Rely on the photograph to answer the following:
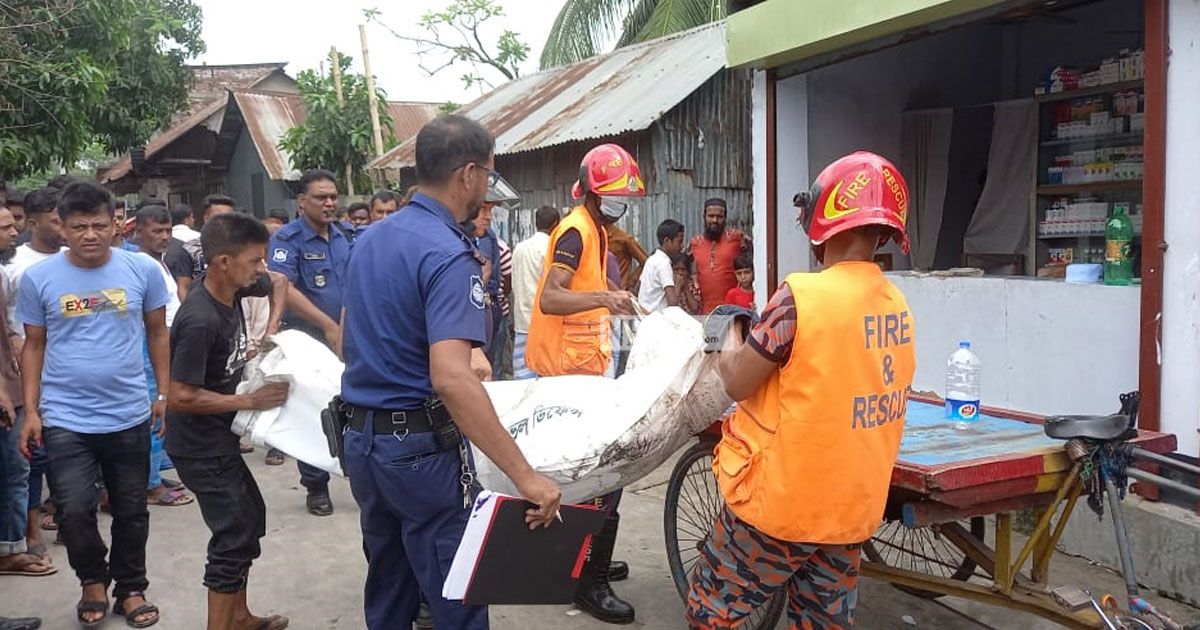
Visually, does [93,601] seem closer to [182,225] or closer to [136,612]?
[136,612]

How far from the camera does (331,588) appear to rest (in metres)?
4.46

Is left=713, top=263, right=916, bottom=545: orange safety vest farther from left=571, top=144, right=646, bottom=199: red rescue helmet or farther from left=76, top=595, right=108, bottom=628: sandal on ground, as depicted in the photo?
left=76, top=595, right=108, bottom=628: sandal on ground

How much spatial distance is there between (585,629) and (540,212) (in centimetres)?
458

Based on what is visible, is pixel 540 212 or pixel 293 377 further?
pixel 540 212

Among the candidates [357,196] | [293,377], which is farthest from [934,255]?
[357,196]

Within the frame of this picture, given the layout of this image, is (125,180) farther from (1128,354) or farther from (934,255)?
(1128,354)

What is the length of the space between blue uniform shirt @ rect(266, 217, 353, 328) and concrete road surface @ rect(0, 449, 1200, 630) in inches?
53.5

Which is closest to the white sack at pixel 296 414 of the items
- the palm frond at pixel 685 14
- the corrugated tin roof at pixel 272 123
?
the palm frond at pixel 685 14

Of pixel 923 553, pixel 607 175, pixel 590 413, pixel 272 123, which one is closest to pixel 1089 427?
pixel 590 413

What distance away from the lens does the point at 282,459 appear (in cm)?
688

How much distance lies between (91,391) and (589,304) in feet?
6.79

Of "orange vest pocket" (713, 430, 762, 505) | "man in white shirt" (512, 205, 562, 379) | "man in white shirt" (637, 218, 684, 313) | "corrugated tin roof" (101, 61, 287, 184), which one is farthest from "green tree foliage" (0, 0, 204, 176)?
"corrugated tin roof" (101, 61, 287, 184)

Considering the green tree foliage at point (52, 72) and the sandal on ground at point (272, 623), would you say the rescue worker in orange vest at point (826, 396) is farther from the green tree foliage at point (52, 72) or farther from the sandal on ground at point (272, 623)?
the green tree foliage at point (52, 72)

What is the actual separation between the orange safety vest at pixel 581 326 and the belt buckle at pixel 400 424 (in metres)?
1.65
